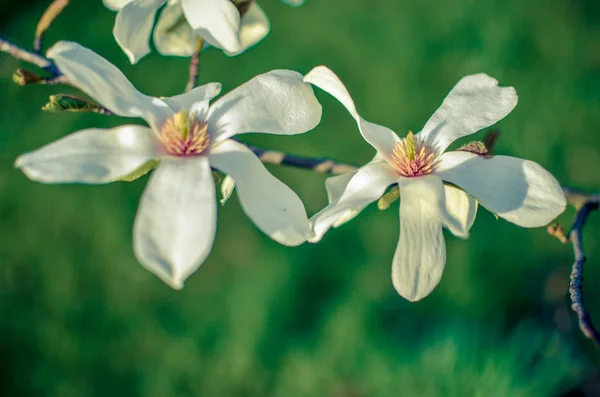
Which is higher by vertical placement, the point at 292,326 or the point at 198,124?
the point at 198,124

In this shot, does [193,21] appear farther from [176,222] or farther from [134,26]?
[176,222]

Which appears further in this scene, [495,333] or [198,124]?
[495,333]

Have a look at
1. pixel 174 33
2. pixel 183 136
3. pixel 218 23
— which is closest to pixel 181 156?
pixel 183 136

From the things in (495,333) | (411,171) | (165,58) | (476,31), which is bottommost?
(495,333)

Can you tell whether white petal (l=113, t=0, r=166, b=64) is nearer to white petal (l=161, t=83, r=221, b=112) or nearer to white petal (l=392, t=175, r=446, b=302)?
white petal (l=161, t=83, r=221, b=112)

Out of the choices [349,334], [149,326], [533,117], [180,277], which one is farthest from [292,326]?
[180,277]

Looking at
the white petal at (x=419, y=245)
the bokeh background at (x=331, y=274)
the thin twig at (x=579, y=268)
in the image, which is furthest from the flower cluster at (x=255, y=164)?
the bokeh background at (x=331, y=274)

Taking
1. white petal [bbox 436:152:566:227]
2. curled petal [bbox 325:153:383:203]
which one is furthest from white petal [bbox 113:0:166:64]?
white petal [bbox 436:152:566:227]

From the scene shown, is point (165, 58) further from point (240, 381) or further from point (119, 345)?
point (240, 381)

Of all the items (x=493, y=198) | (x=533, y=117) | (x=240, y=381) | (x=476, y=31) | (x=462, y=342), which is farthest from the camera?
(x=476, y=31)
